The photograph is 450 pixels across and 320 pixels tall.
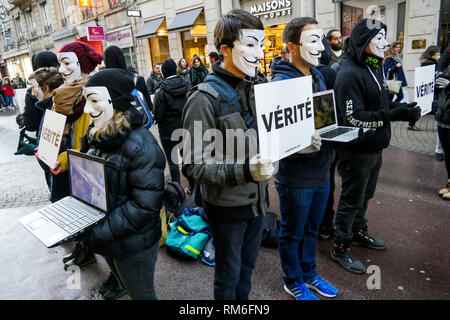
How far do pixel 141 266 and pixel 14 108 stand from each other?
73.6ft

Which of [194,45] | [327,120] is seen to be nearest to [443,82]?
[327,120]

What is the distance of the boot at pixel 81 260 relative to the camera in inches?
135

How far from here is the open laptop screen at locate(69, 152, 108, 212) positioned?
174 cm

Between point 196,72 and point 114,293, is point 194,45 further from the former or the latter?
point 114,293

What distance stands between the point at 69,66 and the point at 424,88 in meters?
3.45

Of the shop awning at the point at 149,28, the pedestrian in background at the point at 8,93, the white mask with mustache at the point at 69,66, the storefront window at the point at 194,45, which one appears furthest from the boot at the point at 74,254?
the pedestrian in background at the point at 8,93

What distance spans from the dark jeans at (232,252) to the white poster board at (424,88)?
2.19m

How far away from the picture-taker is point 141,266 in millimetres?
1931

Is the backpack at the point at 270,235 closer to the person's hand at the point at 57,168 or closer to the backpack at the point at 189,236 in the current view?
the backpack at the point at 189,236

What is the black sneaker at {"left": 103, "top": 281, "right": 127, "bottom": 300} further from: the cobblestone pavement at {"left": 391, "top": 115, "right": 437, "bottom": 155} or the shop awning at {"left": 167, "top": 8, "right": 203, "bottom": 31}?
the shop awning at {"left": 167, "top": 8, "right": 203, "bottom": 31}

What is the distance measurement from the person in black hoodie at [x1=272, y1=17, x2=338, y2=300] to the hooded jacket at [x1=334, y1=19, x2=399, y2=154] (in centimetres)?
29

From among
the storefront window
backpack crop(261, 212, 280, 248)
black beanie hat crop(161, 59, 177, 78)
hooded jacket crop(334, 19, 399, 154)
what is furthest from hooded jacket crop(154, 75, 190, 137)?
the storefront window

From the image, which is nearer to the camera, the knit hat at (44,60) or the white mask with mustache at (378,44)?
the white mask with mustache at (378,44)

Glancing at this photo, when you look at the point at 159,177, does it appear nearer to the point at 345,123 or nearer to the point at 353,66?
the point at 345,123
